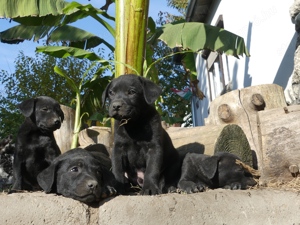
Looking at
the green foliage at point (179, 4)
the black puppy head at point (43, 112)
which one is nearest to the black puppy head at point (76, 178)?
the black puppy head at point (43, 112)

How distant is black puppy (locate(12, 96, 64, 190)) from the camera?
5.63 m

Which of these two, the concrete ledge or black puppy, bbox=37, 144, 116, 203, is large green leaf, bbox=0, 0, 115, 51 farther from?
the concrete ledge

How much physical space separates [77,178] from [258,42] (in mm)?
7363

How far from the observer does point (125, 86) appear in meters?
5.14

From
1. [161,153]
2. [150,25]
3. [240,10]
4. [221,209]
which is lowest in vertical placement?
[221,209]

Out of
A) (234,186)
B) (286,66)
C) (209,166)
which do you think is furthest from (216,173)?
(286,66)

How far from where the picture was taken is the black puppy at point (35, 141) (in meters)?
5.63

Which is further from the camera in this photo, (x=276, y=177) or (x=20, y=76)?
(x=20, y=76)

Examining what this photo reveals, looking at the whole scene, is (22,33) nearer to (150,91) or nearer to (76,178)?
(150,91)

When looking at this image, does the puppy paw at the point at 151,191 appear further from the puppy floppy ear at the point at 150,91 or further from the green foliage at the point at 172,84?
the green foliage at the point at 172,84

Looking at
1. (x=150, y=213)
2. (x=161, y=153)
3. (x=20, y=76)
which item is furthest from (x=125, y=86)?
(x=20, y=76)

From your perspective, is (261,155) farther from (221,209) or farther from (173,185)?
(221,209)

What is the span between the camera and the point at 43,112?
571 cm

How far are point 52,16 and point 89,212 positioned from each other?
561 cm
